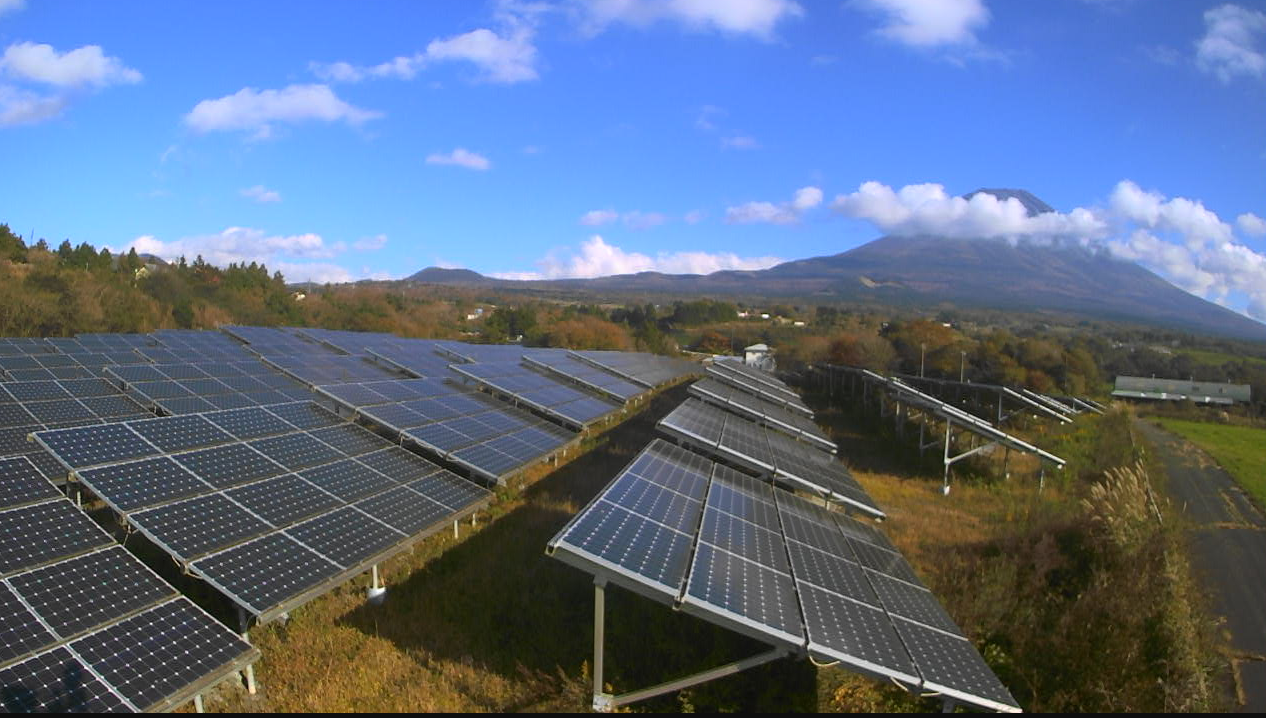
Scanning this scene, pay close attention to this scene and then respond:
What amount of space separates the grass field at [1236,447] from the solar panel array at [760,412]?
18230mm

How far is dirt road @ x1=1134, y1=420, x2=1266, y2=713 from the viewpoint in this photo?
11719 mm

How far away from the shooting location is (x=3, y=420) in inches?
560

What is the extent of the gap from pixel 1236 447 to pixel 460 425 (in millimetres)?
45908

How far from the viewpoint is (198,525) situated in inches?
318

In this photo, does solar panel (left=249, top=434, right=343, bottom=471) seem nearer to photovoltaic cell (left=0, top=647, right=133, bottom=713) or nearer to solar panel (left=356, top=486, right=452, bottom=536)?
solar panel (left=356, top=486, right=452, bottom=536)

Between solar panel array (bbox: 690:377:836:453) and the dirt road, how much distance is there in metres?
8.73

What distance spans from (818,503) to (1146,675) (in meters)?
5.13

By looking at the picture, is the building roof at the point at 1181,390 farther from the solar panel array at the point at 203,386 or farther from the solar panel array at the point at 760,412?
the solar panel array at the point at 203,386

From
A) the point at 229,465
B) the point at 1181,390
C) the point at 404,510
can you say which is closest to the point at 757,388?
the point at 404,510

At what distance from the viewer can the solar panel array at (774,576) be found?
6.16m

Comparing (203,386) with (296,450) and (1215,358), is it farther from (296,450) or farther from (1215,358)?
(1215,358)

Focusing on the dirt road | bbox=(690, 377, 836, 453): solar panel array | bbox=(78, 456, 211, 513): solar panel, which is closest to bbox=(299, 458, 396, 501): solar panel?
bbox=(78, 456, 211, 513): solar panel


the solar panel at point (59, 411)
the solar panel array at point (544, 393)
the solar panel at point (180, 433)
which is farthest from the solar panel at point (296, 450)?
the solar panel array at point (544, 393)

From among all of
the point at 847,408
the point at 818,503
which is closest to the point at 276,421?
the point at 818,503
